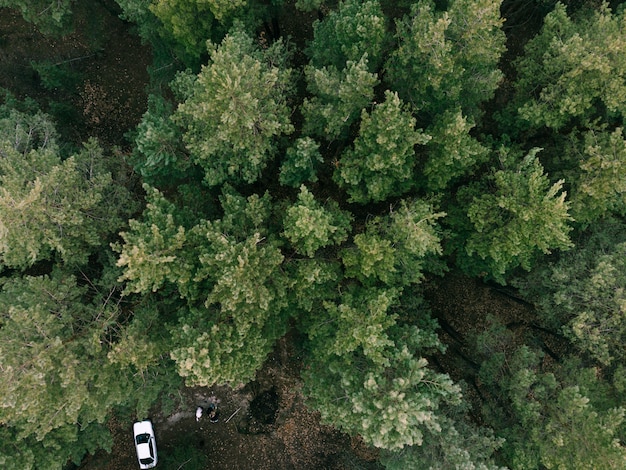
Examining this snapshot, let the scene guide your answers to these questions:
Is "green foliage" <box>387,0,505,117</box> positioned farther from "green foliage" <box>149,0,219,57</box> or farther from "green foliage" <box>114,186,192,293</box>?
"green foliage" <box>114,186,192,293</box>

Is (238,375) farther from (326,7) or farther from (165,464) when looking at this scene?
(326,7)

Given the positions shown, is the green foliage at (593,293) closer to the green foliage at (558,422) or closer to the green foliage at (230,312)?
the green foliage at (558,422)

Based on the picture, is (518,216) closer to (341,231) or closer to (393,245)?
(393,245)

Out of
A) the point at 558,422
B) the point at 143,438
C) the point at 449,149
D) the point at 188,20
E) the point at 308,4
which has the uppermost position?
the point at 308,4

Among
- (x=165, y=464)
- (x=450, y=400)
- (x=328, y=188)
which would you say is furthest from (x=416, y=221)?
(x=165, y=464)

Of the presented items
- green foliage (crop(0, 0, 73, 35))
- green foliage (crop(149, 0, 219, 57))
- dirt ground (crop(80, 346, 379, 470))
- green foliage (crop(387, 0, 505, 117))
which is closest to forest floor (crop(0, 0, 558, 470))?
dirt ground (crop(80, 346, 379, 470))

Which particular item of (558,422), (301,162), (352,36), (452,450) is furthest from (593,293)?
(352,36)
